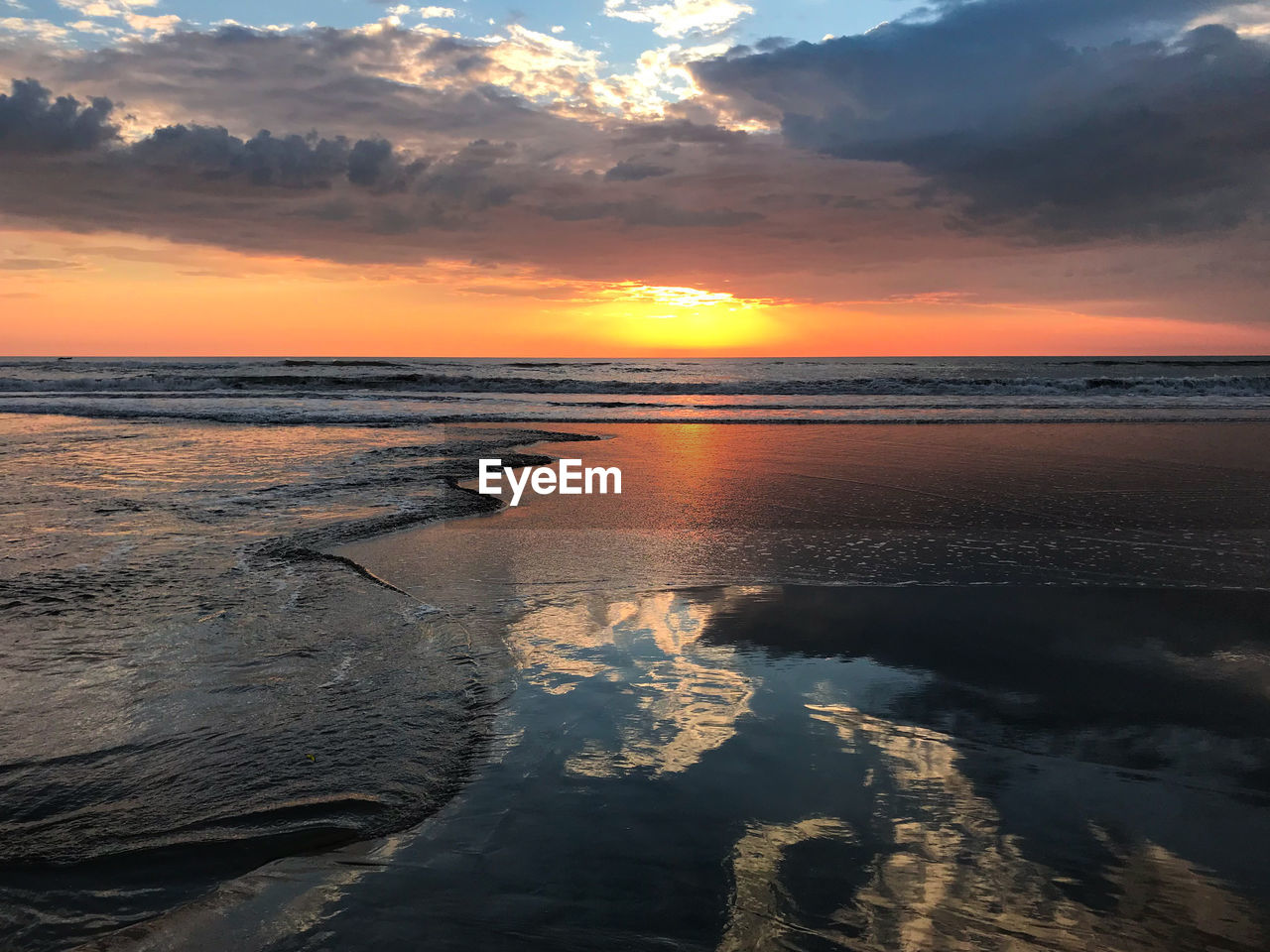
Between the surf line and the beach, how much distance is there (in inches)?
86.2

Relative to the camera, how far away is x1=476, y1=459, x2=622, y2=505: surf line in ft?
29.6

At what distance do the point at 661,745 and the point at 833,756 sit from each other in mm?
628

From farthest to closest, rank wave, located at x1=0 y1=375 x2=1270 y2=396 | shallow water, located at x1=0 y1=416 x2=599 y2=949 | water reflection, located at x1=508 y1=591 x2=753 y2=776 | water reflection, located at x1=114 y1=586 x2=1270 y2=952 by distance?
1. wave, located at x1=0 y1=375 x2=1270 y2=396
2. water reflection, located at x1=508 y1=591 x2=753 y2=776
3. shallow water, located at x1=0 y1=416 x2=599 y2=949
4. water reflection, located at x1=114 y1=586 x2=1270 y2=952

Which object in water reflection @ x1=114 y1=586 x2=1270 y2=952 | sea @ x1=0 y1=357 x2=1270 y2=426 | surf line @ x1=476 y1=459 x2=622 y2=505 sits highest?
sea @ x1=0 y1=357 x2=1270 y2=426

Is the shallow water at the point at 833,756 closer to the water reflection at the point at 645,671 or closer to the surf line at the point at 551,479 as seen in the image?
the water reflection at the point at 645,671

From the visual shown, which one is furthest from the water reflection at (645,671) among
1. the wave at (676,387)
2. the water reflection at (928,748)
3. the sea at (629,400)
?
the wave at (676,387)

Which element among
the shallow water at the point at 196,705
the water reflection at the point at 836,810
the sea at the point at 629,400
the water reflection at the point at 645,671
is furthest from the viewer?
the sea at the point at 629,400

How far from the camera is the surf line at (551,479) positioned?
902 cm

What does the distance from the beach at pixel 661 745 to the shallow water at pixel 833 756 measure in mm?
14

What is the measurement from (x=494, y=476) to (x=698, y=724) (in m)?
7.18

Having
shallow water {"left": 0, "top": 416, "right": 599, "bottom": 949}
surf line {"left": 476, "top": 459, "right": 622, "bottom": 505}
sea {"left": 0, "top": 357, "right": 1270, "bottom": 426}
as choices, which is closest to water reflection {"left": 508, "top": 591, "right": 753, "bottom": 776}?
shallow water {"left": 0, "top": 416, "right": 599, "bottom": 949}

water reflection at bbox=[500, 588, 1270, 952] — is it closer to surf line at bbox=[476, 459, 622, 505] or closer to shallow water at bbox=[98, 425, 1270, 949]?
shallow water at bbox=[98, 425, 1270, 949]

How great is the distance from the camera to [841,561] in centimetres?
599

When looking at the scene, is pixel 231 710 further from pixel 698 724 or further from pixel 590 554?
pixel 590 554
